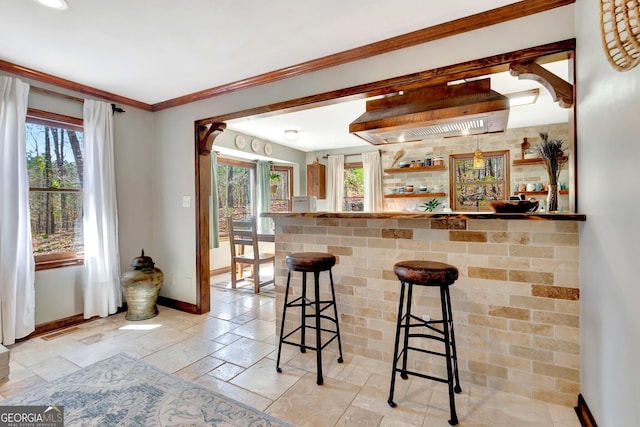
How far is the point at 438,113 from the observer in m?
2.28

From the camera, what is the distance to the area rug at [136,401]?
1.64 meters

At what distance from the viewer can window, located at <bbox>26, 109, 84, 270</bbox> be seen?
282 cm

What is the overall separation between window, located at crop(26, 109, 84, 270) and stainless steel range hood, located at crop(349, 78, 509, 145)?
2.86 metres

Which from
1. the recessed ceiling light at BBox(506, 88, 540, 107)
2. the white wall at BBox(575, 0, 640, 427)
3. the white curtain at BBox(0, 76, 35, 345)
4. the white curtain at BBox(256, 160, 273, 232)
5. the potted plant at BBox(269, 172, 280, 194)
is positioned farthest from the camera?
the potted plant at BBox(269, 172, 280, 194)

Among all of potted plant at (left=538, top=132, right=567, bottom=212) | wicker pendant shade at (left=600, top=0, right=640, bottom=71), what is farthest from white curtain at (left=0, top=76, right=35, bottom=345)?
potted plant at (left=538, top=132, right=567, bottom=212)

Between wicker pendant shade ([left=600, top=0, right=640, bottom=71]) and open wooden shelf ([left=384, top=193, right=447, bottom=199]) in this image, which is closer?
wicker pendant shade ([left=600, top=0, right=640, bottom=71])

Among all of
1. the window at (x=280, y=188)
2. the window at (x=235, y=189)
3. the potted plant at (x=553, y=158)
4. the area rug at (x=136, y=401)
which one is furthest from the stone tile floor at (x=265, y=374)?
the window at (x=280, y=188)

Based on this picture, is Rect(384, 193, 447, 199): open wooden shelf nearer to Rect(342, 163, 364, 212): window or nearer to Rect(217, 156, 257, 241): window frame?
Rect(342, 163, 364, 212): window

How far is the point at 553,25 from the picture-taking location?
182 centimetres

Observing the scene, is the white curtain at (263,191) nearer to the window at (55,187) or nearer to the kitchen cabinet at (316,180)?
the kitchen cabinet at (316,180)

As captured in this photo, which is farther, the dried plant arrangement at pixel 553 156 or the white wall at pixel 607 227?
the dried plant arrangement at pixel 553 156

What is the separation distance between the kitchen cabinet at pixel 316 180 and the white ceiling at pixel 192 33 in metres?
3.35

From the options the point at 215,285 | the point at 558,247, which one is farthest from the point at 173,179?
the point at 558,247

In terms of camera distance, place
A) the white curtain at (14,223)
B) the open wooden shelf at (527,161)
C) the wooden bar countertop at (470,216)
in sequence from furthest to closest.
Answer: the open wooden shelf at (527,161) < the white curtain at (14,223) < the wooden bar countertop at (470,216)
